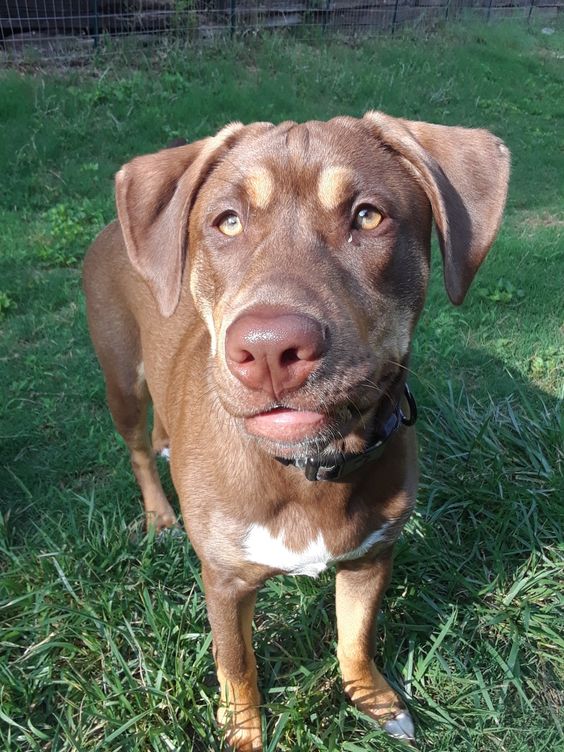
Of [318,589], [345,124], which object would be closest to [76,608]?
[318,589]

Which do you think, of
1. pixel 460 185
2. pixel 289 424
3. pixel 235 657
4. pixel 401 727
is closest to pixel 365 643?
pixel 401 727

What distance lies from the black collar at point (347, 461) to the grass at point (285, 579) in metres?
1.05

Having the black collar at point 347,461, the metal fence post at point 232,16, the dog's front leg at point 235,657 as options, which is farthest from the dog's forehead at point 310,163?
the metal fence post at point 232,16

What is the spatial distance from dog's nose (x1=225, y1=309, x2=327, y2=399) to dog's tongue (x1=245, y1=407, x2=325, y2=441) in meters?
0.11

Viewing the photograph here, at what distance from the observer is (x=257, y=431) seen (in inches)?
73.2

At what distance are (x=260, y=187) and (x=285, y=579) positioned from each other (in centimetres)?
181

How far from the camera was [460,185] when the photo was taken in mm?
2131

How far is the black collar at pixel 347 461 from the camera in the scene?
2.11m

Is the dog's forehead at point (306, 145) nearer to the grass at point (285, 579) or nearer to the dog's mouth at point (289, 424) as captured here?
the dog's mouth at point (289, 424)

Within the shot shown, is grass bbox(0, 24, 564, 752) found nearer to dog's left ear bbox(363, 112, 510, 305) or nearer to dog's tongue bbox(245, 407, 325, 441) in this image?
dog's tongue bbox(245, 407, 325, 441)

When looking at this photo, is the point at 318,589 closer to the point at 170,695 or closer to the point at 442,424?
the point at 170,695

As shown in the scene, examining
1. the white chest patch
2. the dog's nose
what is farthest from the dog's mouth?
the white chest patch

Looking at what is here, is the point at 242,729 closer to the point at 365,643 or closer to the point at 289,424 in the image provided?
the point at 365,643

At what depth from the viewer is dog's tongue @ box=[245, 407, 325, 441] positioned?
5.92 ft
